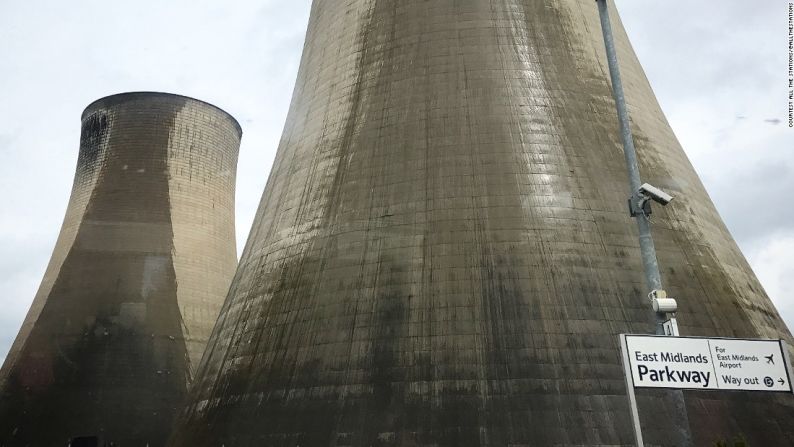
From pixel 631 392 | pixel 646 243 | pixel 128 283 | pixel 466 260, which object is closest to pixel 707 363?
pixel 631 392

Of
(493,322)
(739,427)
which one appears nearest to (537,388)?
(493,322)

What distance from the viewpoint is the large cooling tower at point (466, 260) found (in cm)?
877

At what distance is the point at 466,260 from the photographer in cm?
972

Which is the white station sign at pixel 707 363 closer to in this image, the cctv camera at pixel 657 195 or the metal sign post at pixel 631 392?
the metal sign post at pixel 631 392

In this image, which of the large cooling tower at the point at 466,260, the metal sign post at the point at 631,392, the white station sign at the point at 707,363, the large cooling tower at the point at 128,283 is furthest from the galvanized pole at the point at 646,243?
the large cooling tower at the point at 128,283

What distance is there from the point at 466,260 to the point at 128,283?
12.4m

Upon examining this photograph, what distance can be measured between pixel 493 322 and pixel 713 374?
428 cm

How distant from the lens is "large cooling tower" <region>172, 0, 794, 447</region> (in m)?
8.77

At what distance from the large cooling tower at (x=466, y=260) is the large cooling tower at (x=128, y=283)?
748cm

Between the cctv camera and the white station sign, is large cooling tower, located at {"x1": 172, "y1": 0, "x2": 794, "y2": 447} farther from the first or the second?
the cctv camera

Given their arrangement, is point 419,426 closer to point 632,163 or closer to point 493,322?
point 493,322

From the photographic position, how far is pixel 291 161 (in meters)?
12.8

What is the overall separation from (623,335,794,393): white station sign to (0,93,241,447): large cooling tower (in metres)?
15.7

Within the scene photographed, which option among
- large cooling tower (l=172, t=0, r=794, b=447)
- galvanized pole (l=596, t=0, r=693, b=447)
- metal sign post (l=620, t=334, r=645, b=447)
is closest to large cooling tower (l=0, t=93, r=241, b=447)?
large cooling tower (l=172, t=0, r=794, b=447)
